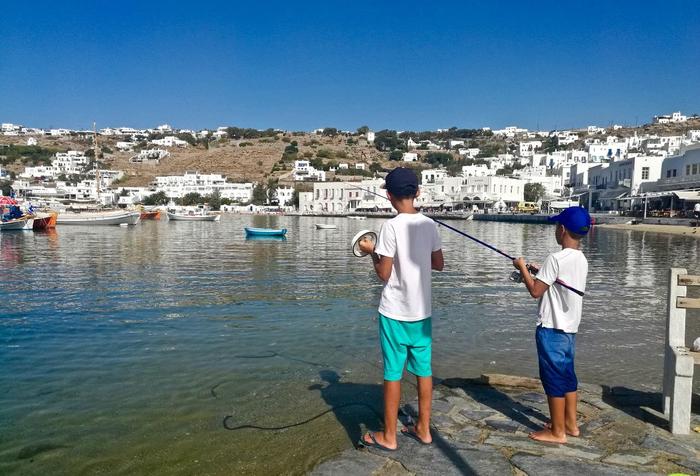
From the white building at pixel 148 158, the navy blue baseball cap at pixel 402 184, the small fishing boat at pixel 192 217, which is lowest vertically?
the small fishing boat at pixel 192 217

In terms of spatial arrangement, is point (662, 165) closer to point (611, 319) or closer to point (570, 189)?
point (570, 189)

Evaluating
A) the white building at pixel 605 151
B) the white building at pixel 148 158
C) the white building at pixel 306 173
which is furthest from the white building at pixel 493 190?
the white building at pixel 148 158

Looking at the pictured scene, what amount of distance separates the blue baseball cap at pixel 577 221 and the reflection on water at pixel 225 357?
2590 millimetres

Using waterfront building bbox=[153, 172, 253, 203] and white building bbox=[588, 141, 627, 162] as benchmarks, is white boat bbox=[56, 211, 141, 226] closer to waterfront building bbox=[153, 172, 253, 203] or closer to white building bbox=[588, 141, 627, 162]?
waterfront building bbox=[153, 172, 253, 203]

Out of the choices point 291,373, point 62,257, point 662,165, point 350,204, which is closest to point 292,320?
point 291,373

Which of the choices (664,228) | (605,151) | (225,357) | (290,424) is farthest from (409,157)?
(290,424)

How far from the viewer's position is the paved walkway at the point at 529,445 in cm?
380

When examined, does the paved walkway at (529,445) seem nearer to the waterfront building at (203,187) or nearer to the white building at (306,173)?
the waterfront building at (203,187)

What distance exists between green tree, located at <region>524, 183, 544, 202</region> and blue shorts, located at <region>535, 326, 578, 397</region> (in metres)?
113

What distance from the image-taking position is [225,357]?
7.37 m

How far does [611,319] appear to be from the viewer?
34.6 ft

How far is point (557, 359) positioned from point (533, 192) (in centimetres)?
11640

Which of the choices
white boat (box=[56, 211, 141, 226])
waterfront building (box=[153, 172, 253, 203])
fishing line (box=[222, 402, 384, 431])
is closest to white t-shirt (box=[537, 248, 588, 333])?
fishing line (box=[222, 402, 384, 431])

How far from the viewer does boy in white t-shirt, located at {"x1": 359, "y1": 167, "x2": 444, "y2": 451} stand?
154 inches
